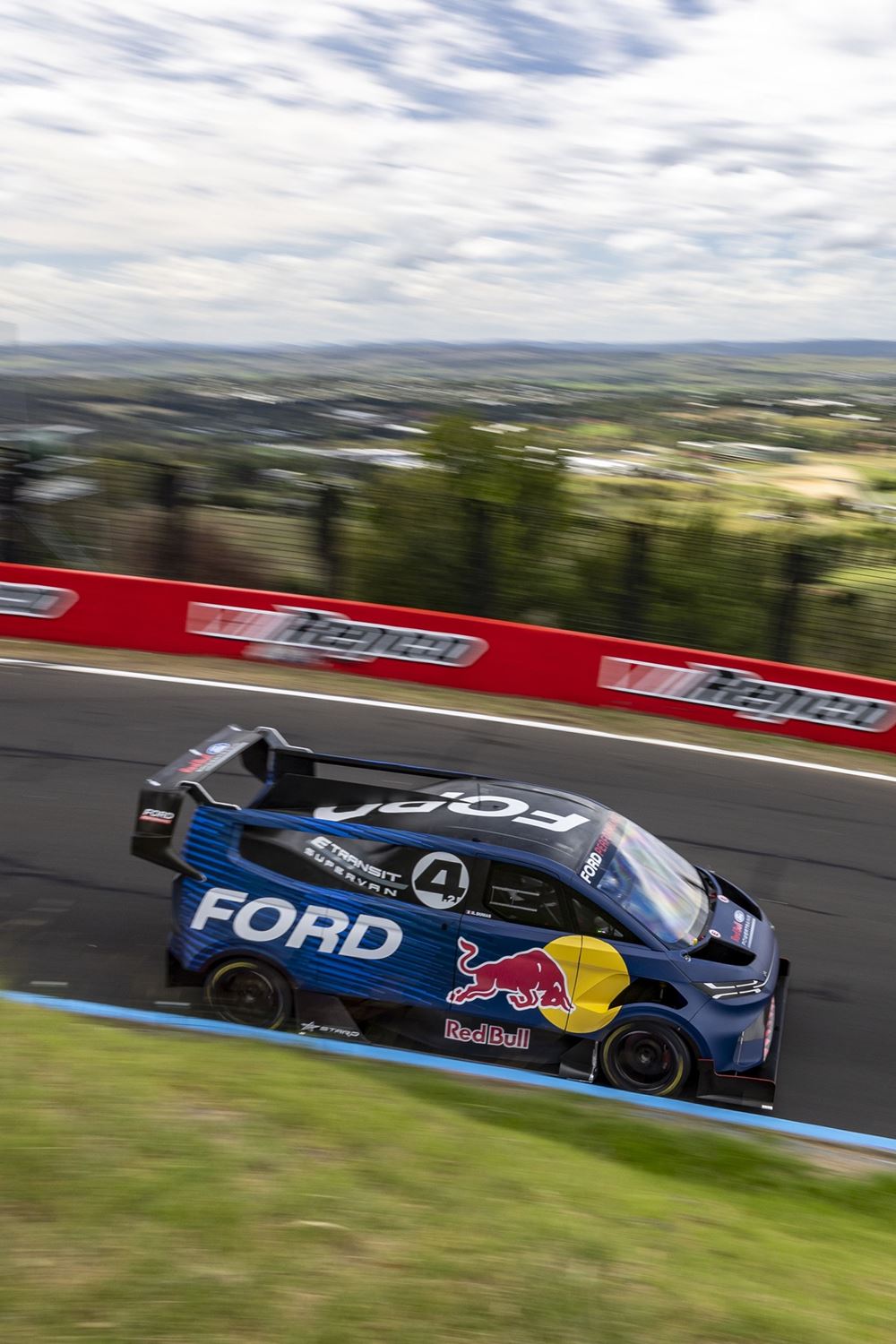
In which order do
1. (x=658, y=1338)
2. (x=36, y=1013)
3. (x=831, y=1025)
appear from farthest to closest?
(x=831, y=1025) → (x=36, y=1013) → (x=658, y=1338)

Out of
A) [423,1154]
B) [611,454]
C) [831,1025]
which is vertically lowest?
[831,1025]

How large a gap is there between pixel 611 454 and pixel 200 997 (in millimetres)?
17909

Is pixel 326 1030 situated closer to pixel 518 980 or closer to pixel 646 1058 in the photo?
pixel 518 980

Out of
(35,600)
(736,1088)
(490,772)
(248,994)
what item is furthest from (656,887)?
(35,600)

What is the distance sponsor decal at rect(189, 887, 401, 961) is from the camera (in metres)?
6.66

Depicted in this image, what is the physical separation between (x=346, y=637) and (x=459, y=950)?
8400 millimetres

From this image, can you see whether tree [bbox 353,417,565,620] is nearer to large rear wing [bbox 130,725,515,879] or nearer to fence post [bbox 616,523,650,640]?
fence post [bbox 616,523,650,640]

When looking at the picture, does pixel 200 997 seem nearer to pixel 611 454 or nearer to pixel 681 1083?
pixel 681 1083

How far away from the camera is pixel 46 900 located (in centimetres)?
838

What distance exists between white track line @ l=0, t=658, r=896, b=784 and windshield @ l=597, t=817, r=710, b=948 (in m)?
5.53

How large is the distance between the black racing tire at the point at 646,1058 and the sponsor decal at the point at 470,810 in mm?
1215

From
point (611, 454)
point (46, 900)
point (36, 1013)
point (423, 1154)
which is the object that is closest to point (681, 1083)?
point (423, 1154)

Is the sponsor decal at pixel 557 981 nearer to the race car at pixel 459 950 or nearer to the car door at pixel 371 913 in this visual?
the race car at pixel 459 950

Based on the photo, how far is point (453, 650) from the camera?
14.6 metres
